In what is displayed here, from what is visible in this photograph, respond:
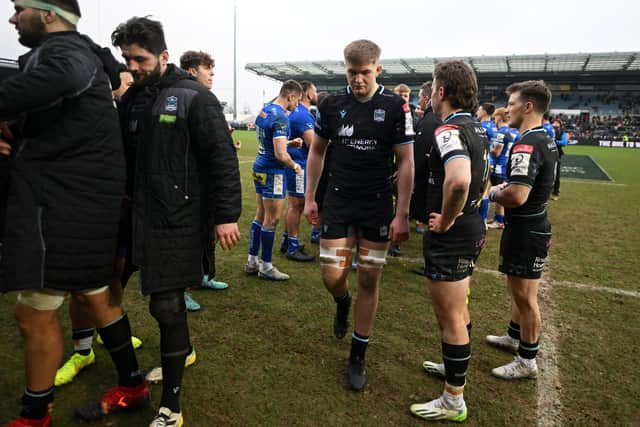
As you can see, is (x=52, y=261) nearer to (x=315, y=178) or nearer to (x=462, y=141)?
(x=315, y=178)

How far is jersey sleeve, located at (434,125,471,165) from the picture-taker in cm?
235

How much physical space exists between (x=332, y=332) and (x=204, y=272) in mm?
1600

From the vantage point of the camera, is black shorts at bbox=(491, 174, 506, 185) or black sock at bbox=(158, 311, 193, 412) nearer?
black sock at bbox=(158, 311, 193, 412)

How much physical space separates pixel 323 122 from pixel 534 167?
1537 millimetres

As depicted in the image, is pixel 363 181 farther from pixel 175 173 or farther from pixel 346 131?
pixel 175 173

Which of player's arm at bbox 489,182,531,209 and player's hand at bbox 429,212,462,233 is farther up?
player's arm at bbox 489,182,531,209

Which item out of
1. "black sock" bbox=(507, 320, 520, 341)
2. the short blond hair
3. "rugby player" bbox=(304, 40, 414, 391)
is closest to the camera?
the short blond hair

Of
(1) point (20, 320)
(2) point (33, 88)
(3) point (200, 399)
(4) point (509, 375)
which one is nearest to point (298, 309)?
(3) point (200, 399)

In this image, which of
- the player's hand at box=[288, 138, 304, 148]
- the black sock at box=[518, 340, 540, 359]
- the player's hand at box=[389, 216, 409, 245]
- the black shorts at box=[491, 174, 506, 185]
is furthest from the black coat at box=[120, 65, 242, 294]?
the black shorts at box=[491, 174, 506, 185]

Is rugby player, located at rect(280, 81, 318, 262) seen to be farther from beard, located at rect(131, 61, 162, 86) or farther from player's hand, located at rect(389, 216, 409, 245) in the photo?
beard, located at rect(131, 61, 162, 86)

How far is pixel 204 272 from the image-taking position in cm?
254

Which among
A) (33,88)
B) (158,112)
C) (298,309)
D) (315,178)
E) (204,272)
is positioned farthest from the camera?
(298,309)

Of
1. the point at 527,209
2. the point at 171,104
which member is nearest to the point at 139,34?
the point at 171,104

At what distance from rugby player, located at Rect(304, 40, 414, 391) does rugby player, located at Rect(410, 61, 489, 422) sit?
275 mm
